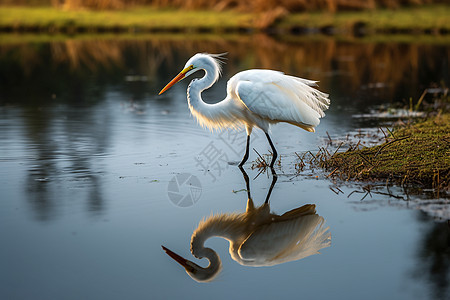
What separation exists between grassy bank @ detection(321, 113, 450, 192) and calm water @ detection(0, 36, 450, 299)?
357 millimetres

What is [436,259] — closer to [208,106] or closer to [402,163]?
[402,163]

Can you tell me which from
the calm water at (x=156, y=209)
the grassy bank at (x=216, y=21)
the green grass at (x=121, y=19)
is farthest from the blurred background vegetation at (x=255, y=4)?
the calm water at (x=156, y=209)

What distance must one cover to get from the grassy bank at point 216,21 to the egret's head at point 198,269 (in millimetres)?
21811

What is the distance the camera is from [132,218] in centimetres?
521

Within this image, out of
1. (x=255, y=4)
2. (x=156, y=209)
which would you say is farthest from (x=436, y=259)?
(x=255, y=4)

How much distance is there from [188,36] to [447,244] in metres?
20.9

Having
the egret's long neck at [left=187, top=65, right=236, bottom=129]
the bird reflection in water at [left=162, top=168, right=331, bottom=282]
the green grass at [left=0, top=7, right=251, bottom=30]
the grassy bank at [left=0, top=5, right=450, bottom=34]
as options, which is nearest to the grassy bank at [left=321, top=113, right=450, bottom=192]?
the bird reflection in water at [left=162, top=168, right=331, bottom=282]

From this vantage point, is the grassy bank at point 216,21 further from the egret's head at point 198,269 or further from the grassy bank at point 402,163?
the egret's head at point 198,269

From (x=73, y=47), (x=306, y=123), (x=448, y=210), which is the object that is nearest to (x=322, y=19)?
(x=73, y=47)

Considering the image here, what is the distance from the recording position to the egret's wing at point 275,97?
6586 mm

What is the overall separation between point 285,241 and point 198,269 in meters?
0.80

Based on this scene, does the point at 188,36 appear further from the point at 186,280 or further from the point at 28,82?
the point at 186,280

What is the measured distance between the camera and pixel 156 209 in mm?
5445

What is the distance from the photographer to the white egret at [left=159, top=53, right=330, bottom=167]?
6.62m
